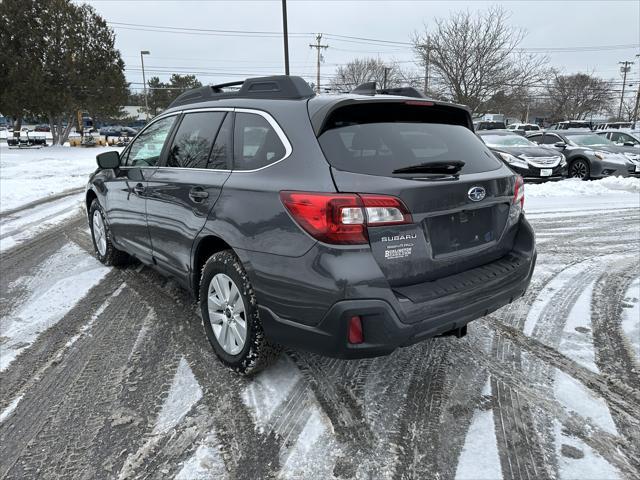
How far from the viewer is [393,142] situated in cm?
266

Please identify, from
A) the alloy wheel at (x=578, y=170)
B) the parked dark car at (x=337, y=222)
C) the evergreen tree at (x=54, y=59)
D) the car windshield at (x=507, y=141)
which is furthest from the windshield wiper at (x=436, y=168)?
the evergreen tree at (x=54, y=59)

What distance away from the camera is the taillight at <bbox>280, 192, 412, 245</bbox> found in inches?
88.9

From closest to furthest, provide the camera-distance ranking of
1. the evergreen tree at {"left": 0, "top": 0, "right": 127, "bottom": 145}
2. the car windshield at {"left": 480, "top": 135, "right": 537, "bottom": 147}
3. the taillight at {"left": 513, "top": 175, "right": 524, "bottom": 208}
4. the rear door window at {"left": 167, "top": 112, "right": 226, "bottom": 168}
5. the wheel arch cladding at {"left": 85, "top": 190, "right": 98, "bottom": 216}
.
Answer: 1. the taillight at {"left": 513, "top": 175, "right": 524, "bottom": 208}
2. the rear door window at {"left": 167, "top": 112, "right": 226, "bottom": 168}
3. the wheel arch cladding at {"left": 85, "top": 190, "right": 98, "bottom": 216}
4. the car windshield at {"left": 480, "top": 135, "right": 537, "bottom": 147}
5. the evergreen tree at {"left": 0, "top": 0, "right": 127, "bottom": 145}

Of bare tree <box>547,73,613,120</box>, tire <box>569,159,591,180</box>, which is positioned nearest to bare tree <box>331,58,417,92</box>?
bare tree <box>547,73,613,120</box>

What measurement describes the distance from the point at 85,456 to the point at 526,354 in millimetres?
2788

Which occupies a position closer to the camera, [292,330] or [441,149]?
[292,330]

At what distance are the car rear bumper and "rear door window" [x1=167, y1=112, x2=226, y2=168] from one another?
1341 millimetres

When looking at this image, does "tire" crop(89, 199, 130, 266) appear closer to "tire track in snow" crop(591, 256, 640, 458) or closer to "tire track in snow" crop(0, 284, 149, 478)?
"tire track in snow" crop(0, 284, 149, 478)

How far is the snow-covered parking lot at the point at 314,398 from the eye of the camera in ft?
7.39

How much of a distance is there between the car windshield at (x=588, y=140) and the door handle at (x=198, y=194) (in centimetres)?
1445

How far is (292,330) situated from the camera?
245 cm

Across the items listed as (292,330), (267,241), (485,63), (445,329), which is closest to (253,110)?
(267,241)

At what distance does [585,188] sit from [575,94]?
5721 centimetres

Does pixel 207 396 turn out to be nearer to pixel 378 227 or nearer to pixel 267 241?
pixel 267 241
